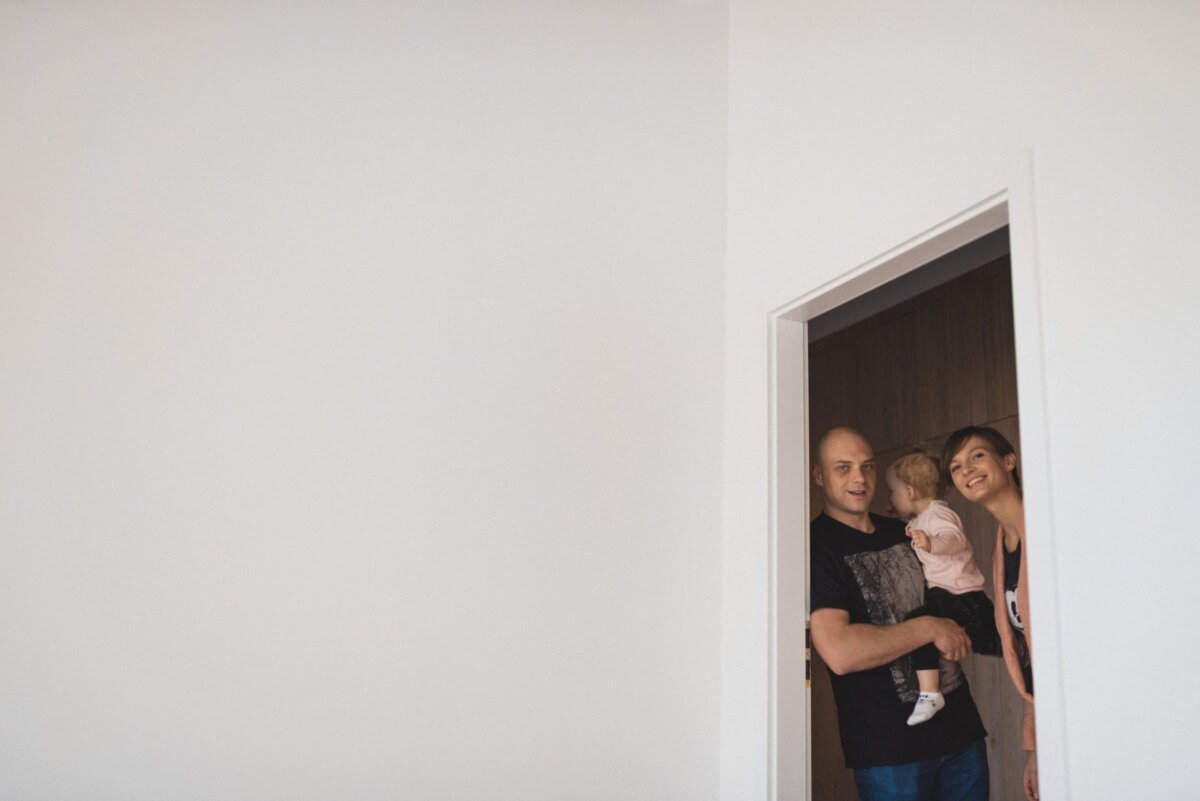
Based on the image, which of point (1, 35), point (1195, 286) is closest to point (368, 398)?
point (1, 35)

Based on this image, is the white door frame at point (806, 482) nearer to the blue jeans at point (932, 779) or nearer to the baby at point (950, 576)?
the blue jeans at point (932, 779)

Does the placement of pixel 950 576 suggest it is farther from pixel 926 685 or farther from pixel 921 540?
pixel 926 685

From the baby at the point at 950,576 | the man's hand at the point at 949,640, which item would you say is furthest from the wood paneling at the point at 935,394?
the man's hand at the point at 949,640

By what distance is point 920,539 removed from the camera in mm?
3262

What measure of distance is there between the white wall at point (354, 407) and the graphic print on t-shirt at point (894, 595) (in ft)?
1.80

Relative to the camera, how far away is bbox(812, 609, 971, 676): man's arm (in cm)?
292

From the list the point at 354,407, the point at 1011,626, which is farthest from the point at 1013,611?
the point at 354,407

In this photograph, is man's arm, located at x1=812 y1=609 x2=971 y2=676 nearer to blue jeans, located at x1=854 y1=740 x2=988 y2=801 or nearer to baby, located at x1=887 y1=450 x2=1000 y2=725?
baby, located at x1=887 y1=450 x2=1000 y2=725

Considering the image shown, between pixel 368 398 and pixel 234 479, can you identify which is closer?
pixel 234 479

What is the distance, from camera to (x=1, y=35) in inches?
98.3

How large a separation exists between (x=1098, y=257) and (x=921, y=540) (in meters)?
1.61

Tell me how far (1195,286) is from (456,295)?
6.03 feet

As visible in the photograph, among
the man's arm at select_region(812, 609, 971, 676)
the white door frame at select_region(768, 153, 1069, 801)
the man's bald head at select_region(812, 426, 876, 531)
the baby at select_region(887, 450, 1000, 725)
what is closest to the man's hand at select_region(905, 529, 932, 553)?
the baby at select_region(887, 450, 1000, 725)

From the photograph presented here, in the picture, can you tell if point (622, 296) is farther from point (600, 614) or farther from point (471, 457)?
point (600, 614)
